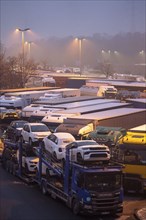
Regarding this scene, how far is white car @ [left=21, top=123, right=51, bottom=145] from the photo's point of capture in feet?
42.4

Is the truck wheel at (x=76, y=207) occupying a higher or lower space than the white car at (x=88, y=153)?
lower

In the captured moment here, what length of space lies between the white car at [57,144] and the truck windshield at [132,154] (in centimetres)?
129

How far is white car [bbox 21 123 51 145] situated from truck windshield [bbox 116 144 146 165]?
2.55m

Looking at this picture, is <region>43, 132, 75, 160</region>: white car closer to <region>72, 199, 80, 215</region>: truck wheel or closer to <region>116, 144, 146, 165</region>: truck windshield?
<region>116, 144, 146, 165</region>: truck windshield

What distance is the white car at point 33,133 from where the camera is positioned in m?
12.9

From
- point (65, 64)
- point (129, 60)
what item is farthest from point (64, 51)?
point (129, 60)

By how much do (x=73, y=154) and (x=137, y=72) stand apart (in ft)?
234

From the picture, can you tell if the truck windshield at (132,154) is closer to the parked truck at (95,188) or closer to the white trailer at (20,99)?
the parked truck at (95,188)

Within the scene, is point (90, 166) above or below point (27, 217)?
above

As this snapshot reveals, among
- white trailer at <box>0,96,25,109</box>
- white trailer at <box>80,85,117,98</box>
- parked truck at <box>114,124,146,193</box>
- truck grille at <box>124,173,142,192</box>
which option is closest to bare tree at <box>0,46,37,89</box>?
white trailer at <box>80,85,117,98</box>

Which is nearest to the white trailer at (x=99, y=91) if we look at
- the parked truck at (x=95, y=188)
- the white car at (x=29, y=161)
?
the white car at (x=29, y=161)

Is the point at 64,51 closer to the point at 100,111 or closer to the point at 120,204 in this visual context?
the point at 100,111

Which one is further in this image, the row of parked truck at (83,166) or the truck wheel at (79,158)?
the truck wheel at (79,158)

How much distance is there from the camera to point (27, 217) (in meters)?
8.48
